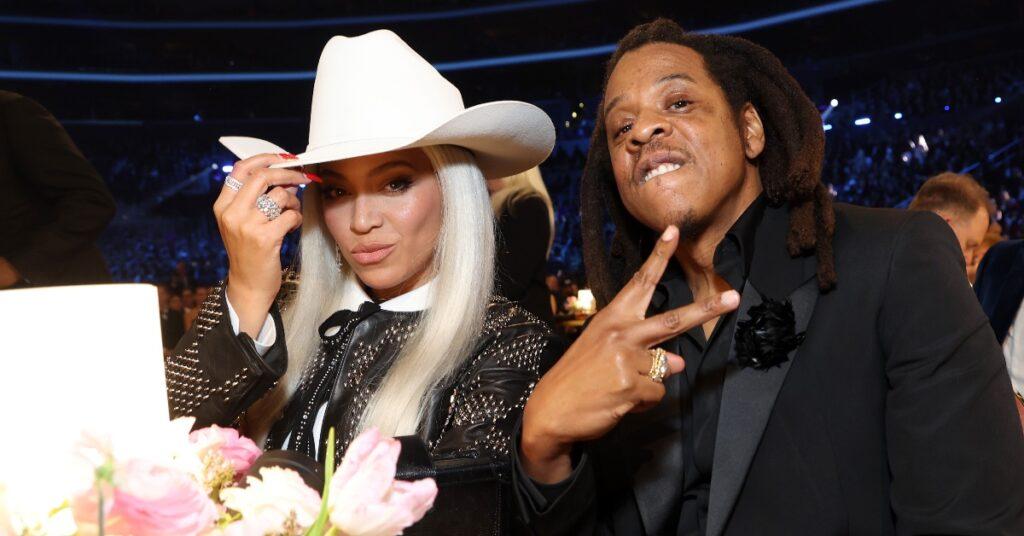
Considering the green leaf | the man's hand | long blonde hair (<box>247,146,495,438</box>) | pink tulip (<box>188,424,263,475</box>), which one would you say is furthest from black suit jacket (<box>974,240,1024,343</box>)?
the man's hand

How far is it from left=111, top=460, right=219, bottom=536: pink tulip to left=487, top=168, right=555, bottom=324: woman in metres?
2.65

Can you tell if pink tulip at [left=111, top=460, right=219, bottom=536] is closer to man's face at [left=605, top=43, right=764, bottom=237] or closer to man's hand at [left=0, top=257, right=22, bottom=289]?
man's face at [left=605, top=43, right=764, bottom=237]

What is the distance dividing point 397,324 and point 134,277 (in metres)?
8.33

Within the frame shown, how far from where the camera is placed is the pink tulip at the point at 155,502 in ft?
1.93

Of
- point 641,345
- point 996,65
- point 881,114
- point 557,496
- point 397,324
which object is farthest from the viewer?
point 881,114

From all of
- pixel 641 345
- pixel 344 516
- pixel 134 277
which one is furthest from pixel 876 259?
pixel 134 277

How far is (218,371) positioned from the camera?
1647 mm

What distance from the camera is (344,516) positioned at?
62 centimetres

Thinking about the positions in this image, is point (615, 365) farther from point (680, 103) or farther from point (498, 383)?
point (680, 103)

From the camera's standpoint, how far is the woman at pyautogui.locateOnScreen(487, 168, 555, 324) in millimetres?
3281

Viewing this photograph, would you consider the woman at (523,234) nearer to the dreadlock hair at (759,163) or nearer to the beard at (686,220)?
the dreadlock hair at (759,163)

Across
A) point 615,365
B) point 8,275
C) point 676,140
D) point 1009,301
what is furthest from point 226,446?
point 1009,301

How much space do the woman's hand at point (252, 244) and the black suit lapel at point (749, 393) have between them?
84 cm

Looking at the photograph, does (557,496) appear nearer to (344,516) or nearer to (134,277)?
(344,516)
